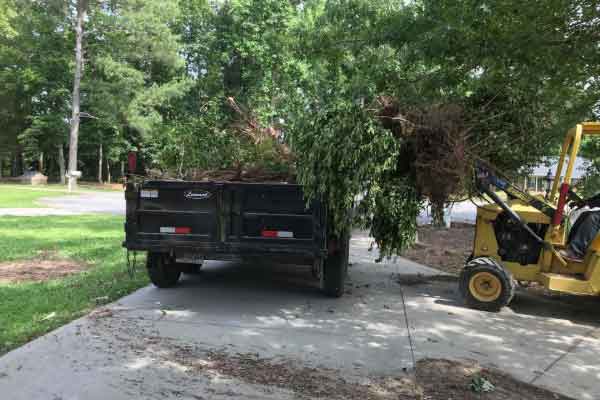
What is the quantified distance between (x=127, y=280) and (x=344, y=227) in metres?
3.26

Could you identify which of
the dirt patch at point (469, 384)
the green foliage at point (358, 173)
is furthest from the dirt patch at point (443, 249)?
the dirt patch at point (469, 384)

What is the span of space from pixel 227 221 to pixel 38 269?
3.43 metres

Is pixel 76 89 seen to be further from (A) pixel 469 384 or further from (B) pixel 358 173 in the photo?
(A) pixel 469 384

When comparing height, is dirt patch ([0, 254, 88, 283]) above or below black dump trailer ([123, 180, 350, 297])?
below

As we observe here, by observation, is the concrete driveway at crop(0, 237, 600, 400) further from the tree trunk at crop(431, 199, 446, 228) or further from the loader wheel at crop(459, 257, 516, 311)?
the tree trunk at crop(431, 199, 446, 228)

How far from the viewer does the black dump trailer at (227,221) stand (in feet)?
17.5

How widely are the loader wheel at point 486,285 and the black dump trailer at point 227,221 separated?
5.84 ft

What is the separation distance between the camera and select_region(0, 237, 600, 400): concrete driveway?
358cm

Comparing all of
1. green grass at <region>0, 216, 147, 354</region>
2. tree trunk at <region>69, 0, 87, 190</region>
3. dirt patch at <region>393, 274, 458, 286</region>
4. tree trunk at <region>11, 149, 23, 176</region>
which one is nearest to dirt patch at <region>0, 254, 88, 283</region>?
green grass at <region>0, 216, 147, 354</region>

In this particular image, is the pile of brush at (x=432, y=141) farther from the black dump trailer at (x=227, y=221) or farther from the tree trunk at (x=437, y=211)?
the black dump trailer at (x=227, y=221)

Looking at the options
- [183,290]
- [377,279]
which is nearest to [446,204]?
[377,279]

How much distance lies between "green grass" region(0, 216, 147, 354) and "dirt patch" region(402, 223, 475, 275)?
4288 millimetres

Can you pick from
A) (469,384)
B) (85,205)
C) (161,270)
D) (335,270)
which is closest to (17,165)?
A: (85,205)

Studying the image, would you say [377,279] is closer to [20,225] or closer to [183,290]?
[183,290]
